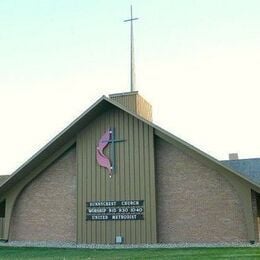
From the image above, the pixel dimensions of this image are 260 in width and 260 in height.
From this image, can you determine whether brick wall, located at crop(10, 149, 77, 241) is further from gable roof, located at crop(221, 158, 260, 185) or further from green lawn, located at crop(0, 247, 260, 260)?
gable roof, located at crop(221, 158, 260, 185)

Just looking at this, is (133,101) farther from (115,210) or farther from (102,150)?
(115,210)

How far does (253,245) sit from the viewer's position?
16.8m

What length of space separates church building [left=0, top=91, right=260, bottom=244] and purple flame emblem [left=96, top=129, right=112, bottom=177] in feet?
0.15

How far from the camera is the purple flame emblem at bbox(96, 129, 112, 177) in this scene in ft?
66.3

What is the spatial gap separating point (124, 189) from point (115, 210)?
99 cm

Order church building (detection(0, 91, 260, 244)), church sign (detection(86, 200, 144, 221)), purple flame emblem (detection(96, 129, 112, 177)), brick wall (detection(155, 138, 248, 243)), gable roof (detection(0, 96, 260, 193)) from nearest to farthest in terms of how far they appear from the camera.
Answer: brick wall (detection(155, 138, 248, 243)) → church building (detection(0, 91, 260, 244)) → gable roof (detection(0, 96, 260, 193)) → church sign (detection(86, 200, 144, 221)) → purple flame emblem (detection(96, 129, 112, 177))

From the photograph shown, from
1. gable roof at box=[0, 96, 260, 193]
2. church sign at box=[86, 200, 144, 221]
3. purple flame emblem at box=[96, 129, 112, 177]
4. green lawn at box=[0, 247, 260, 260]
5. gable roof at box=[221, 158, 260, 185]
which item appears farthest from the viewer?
gable roof at box=[221, 158, 260, 185]

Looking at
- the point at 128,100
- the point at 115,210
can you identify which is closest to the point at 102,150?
the point at 115,210

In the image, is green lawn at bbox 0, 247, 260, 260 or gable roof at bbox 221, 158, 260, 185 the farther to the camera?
gable roof at bbox 221, 158, 260, 185

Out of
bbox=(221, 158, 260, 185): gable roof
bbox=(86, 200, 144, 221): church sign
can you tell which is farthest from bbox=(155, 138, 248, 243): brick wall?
bbox=(221, 158, 260, 185): gable roof

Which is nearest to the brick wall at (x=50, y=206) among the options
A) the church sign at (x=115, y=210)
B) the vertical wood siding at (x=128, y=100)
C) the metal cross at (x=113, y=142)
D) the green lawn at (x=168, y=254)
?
the church sign at (x=115, y=210)

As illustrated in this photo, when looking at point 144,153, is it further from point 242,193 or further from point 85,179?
point 242,193

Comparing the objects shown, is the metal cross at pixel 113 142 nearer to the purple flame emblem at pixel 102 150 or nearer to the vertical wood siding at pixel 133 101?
the purple flame emblem at pixel 102 150

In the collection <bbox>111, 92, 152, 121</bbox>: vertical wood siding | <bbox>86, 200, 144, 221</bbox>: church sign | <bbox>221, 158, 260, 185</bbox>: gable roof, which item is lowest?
<bbox>86, 200, 144, 221</bbox>: church sign
